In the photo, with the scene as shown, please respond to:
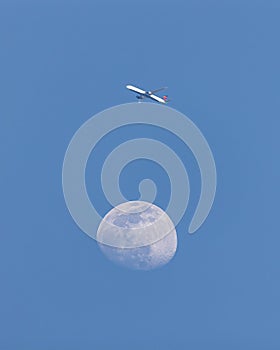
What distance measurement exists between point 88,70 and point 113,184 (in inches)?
17.7

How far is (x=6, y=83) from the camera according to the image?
7.41 feet

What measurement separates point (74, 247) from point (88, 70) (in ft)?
2.23

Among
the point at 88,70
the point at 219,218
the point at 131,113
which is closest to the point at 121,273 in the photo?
the point at 219,218

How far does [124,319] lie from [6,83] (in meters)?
1.01

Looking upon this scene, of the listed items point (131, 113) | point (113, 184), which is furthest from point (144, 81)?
point (113, 184)

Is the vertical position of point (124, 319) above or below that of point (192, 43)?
below

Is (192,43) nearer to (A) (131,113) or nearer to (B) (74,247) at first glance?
(A) (131,113)

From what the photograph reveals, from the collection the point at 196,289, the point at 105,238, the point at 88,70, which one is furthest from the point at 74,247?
the point at 88,70

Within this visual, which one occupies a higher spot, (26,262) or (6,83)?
(6,83)

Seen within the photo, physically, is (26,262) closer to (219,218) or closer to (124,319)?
(124,319)

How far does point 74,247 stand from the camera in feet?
7.22

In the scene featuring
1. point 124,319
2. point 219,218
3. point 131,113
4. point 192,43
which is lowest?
point 124,319

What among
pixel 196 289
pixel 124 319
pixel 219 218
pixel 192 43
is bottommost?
pixel 124 319

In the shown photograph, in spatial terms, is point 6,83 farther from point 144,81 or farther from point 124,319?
point 124,319
